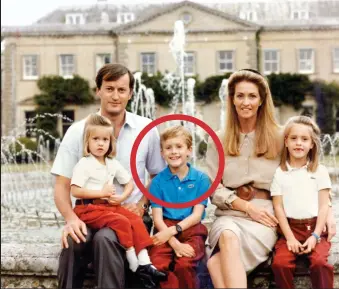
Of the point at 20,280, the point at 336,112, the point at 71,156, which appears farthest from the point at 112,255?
the point at 336,112

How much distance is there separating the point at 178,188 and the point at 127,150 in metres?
0.30

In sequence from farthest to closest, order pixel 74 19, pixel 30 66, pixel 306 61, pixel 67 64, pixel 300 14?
1. pixel 30 66
2. pixel 67 64
3. pixel 306 61
4. pixel 74 19
5. pixel 300 14

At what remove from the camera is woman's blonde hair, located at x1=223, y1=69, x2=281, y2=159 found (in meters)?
2.46

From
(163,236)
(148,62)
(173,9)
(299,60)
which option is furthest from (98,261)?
(299,60)

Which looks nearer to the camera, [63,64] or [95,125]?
[95,125]

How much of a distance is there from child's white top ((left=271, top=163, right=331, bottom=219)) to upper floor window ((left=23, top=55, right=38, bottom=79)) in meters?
23.3

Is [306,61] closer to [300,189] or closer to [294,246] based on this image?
[300,189]

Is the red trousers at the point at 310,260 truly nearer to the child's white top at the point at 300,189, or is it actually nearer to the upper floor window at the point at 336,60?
the child's white top at the point at 300,189

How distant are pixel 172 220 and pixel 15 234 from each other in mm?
3527

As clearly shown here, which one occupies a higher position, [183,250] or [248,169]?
[248,169]

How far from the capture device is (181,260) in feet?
7.73

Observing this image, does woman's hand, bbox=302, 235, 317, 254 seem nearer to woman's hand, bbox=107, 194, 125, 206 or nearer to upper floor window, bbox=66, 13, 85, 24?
woman's hand, bbox=107, 194, 125, 206

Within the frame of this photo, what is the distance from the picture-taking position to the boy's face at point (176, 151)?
243cm

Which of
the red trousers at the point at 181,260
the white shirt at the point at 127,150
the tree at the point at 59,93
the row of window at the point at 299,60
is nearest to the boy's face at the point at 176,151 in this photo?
the white shirt at the point at 127,150
